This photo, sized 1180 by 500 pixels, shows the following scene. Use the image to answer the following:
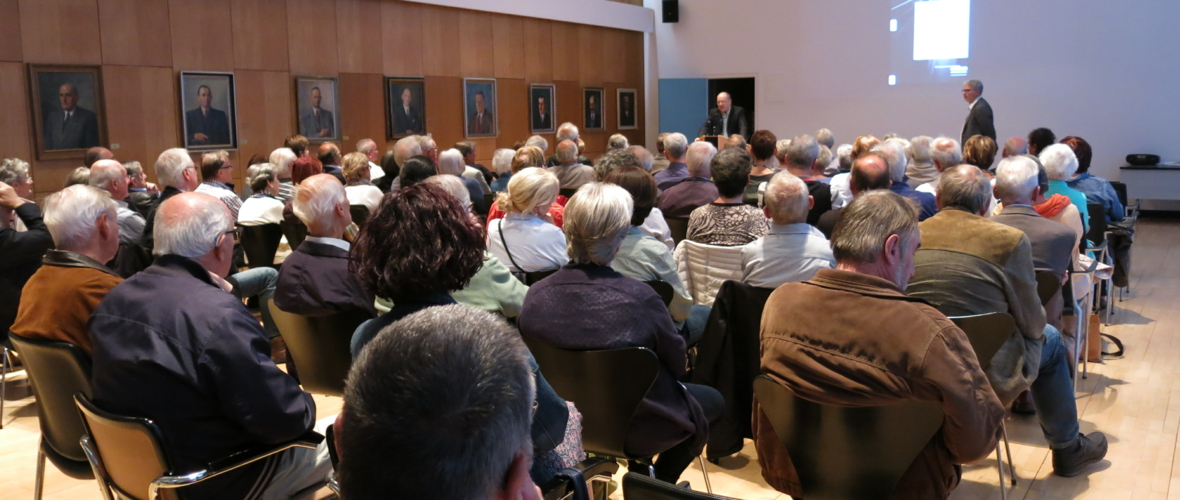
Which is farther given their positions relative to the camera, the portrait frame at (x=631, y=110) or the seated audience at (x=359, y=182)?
the portrait frame at (x=631, y=110)

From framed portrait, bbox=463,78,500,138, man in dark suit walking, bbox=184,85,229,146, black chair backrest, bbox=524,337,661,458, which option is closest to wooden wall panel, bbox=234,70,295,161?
man in dark suit walking, bbox=184,85,229,146

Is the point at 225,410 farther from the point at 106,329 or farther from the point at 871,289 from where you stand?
the point at 871,289

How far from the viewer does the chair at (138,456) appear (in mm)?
2244

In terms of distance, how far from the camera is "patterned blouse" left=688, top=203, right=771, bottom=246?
4.16m

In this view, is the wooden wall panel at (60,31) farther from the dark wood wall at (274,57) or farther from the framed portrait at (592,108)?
the framed portrait at (592,108)

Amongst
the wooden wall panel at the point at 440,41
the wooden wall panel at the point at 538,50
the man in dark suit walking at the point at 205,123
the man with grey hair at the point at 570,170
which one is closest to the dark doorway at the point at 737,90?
the wooden wall panel at the point at 538,50

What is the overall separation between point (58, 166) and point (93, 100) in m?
0.77

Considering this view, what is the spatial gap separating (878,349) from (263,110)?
956 cm

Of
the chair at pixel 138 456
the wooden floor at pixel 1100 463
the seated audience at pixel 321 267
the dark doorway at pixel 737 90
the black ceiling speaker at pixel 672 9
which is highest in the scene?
the black ceiling speaker at pixel 672 9

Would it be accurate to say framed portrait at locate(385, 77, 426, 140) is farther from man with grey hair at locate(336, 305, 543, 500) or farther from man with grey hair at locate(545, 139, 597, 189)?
man with grey hair at locate(336, 305, 543, 500)

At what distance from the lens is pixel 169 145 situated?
944 centimetres

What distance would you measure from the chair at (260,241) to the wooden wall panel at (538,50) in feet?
28.0

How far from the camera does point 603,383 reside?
8.96 ft

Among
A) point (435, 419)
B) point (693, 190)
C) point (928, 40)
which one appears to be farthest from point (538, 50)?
point (435, 419)
